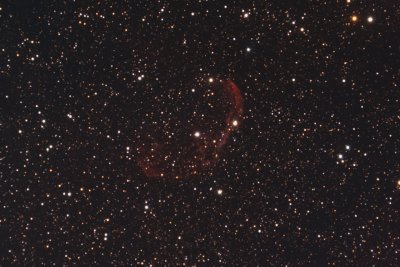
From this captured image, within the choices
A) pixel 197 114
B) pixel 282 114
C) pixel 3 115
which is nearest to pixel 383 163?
pixel 282 114

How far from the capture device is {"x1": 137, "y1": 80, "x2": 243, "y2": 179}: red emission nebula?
534mm

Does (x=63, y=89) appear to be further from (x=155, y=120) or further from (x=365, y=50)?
(x=365, y=50)

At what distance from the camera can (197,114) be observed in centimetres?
54

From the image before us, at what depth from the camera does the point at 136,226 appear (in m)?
0.56

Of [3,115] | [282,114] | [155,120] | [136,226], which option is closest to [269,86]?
[282,114]

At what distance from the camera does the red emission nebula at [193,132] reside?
1.75 ft

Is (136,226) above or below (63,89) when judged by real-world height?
below

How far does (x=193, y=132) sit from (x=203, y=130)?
1 centimetres

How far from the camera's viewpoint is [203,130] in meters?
0.54

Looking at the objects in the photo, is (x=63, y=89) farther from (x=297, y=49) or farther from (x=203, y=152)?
(x=297, y=49)

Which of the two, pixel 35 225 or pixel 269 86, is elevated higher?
pixel 269 86

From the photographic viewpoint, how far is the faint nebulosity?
20.5 inches

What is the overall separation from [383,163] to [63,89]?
1.43ft

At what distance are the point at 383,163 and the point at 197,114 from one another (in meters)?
0.25
